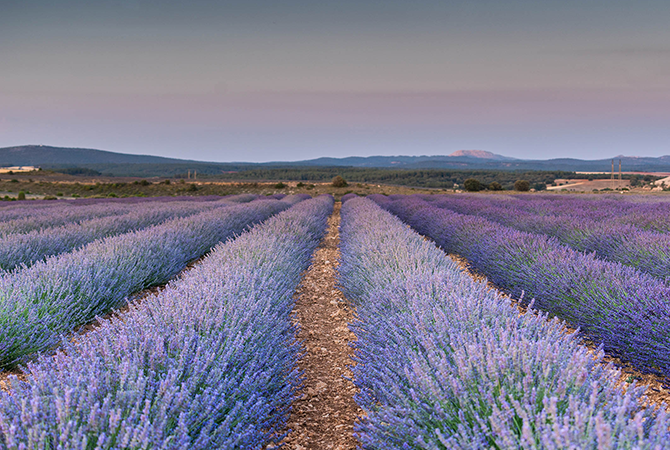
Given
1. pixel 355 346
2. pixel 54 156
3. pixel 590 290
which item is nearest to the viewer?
pixel 355 346

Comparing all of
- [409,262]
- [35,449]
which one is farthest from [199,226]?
[35,449]

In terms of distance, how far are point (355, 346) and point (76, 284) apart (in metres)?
2.50

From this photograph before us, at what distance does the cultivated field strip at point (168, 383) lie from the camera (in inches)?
42.1

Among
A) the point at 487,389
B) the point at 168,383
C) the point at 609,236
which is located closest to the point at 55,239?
the point at 168,383

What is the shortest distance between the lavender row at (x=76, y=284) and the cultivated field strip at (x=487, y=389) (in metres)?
2.21

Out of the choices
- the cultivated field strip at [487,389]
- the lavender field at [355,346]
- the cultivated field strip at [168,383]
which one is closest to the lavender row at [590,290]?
the lavender field at [355,346]

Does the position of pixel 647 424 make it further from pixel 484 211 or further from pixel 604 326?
pixel 484 211

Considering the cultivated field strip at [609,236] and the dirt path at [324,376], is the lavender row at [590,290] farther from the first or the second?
the dirt path at [324,376]

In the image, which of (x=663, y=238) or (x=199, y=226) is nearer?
(x=663, y=238)

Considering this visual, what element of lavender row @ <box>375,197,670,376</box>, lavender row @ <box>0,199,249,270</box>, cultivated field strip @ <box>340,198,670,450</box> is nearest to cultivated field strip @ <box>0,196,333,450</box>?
cultivated field strip @ <box>340,198,670,450</box>

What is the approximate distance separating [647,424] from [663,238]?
374cm

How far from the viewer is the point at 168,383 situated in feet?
4.03

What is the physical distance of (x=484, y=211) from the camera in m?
8.50

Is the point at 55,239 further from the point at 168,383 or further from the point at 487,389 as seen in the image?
the point at 487,389
